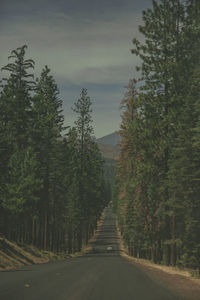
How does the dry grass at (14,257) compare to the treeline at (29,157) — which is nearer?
the dry grass at (14,257)

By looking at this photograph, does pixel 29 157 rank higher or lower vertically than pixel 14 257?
higher

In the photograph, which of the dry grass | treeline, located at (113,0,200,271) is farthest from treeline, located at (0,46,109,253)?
treeline, located at (113,0,200,271)

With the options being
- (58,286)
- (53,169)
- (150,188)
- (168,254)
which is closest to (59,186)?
(53,169)

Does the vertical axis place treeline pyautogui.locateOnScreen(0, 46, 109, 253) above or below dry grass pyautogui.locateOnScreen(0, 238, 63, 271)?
above

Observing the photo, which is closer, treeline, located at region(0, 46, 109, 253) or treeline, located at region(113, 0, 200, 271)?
treeline, located at region(113, 0, 200, 271)

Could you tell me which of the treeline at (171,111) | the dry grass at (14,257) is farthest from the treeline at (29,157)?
the treeline at (171,111)

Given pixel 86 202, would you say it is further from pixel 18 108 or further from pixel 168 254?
pixel 168 254

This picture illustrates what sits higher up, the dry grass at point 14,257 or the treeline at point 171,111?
the treeline at point 171,111

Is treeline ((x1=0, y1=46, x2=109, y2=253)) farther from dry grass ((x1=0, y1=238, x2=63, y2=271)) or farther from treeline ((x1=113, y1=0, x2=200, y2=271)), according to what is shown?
treeline ((x1=113, y1=0, x2=200, y2=271))

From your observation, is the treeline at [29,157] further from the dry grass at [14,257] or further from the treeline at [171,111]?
the treeline at [171,111]

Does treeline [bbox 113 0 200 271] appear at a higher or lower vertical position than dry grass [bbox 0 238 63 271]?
higher

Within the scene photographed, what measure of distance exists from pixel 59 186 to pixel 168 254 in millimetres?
22585

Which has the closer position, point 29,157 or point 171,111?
point 171,111

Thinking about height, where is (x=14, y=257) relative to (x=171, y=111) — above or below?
below
